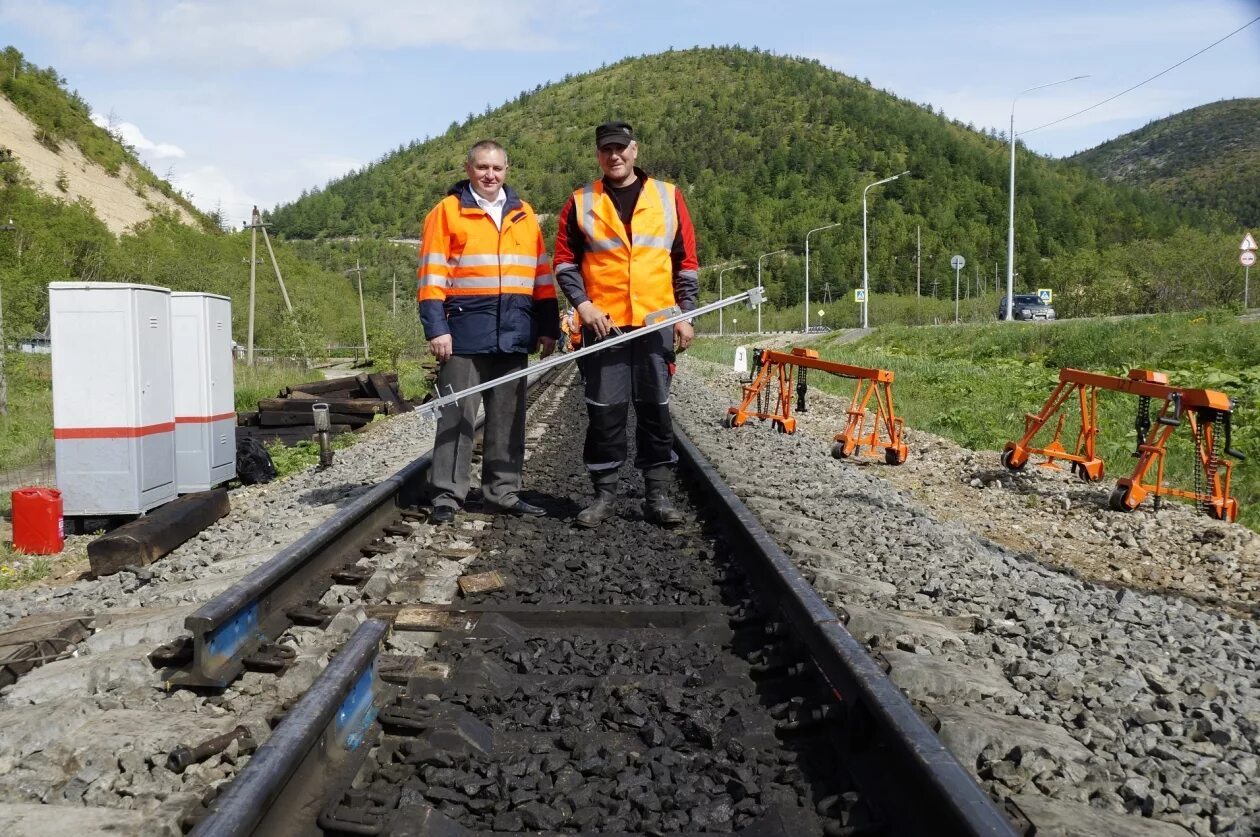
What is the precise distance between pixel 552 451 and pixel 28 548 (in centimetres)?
464

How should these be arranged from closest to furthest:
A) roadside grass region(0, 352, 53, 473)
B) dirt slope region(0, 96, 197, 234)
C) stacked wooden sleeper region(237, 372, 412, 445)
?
roadside grass region(0, 352, 53, 473)
stacked wooden sleeper region(237, 372, 412, 445)
dirt slope region(0, 96, 197, 234)

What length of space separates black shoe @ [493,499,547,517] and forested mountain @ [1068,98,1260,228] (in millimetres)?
117628

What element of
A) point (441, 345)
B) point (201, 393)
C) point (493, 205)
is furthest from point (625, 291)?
point (201, 393)

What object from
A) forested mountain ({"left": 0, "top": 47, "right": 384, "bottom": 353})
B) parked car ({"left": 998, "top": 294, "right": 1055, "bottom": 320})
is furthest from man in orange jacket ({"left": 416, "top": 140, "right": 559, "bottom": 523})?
parked car ({"left": 998, "top": 294, "right": 1055, "bottom": 320})

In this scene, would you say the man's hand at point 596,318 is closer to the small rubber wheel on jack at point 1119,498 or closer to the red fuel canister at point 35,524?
the red fuel canister at point 35,524

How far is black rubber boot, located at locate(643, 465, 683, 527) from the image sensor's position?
5754 mm

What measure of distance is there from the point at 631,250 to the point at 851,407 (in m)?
5.47

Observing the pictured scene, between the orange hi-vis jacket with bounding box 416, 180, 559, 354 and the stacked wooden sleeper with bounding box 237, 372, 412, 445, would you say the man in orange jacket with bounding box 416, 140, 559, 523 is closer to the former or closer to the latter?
the orange hi-vis jacket with bounding box 416, 180, 559, 354

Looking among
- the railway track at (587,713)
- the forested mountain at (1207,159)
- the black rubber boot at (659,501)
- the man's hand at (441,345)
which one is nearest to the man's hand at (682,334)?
the black rubber boot at (659,501)

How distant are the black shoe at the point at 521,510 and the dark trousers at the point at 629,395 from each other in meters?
0.42

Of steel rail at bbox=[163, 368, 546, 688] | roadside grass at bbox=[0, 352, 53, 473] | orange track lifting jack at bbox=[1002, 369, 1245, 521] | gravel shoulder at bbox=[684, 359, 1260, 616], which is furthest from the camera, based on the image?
roadside grass at bbox=[0, 352, 53, 473]

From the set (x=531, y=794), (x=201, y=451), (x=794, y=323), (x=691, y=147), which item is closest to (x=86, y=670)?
(x=531, y=794)

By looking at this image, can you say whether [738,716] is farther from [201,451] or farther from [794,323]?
[794,323]

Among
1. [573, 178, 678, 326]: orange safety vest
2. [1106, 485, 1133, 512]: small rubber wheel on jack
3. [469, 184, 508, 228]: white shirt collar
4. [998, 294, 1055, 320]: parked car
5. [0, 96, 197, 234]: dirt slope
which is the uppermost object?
[0, 96, 197, 234]: dirt slope
